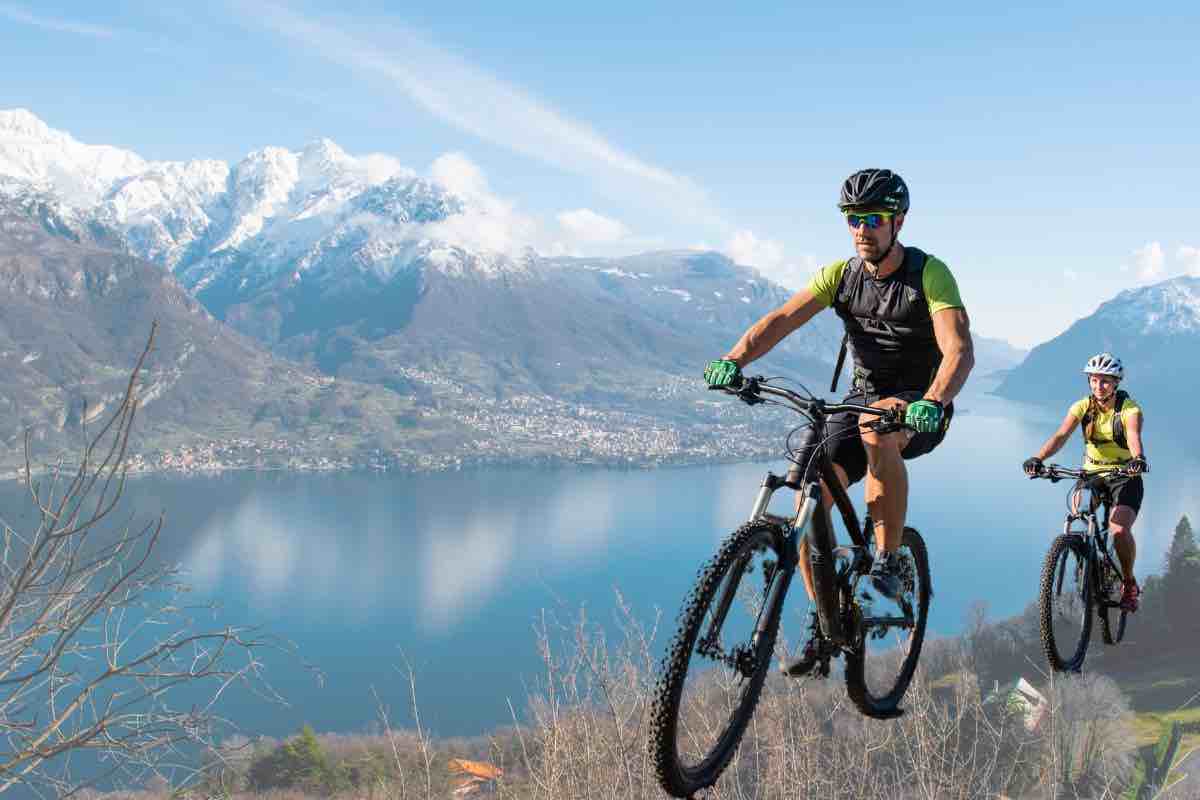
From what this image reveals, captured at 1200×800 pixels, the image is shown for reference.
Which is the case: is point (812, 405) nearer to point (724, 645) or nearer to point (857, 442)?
point (857, 442)

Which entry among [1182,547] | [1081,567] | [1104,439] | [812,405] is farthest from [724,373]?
[1182,547]

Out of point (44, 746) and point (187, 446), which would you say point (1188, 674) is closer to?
point (44, 746)

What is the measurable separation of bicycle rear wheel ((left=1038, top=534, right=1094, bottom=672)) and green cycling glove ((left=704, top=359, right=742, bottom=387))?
4.65 meters

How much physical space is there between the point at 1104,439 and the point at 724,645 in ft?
18.8

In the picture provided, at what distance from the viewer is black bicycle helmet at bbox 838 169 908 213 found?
4.80 metres

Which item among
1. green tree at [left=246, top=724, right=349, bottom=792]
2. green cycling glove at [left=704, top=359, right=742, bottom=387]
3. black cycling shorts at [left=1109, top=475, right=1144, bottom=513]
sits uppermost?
green cycling glove at [left=704, top=359, right=742, bottom=387]

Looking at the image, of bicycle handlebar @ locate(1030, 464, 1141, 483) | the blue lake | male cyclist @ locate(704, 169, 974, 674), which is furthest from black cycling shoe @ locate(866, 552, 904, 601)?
the blue lake

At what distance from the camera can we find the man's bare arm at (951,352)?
451cm

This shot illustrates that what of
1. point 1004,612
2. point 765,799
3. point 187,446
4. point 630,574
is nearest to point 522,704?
point 630,574

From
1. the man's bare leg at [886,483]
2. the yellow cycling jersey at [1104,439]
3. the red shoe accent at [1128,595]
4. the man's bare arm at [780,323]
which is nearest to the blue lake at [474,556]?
the red shoe accent at [1128,595]

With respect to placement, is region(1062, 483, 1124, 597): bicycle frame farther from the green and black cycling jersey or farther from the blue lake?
the blue lake

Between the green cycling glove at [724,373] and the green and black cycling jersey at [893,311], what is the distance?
0.76 meters

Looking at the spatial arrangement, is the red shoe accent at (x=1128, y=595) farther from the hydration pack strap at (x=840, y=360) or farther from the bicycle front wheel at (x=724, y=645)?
the bicycle front wheel at (x=724, y=645)

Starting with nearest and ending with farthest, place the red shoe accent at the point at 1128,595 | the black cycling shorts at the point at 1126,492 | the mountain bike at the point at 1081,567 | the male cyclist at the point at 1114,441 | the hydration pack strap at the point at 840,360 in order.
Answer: the hydration pack strap at the point at 840,360, the male cyclist at the point at 1114,441, the mountain bike at the point at 1081,567, the black cycling shorts at the point at 1126,492, the red shoe accent at the point at 1128,595
